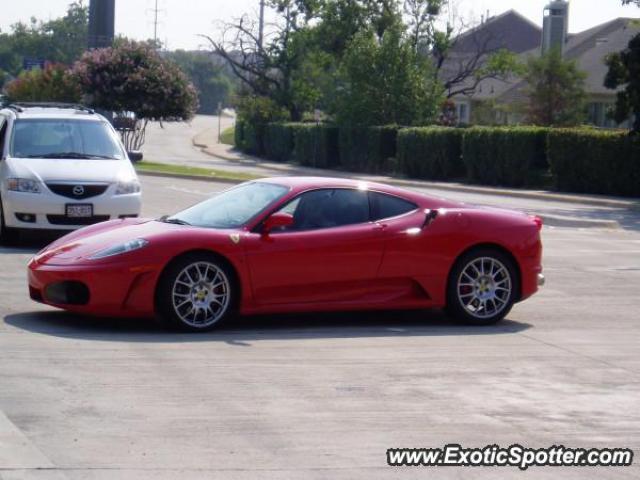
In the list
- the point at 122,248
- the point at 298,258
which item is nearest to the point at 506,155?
the point at 298,258

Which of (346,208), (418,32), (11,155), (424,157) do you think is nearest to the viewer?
(346,208)

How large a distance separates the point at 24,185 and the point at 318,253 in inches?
247

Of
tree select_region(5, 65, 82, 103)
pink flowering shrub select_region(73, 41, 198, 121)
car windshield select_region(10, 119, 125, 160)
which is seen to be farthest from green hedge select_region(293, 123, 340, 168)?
car windshield select_region(10, 119, 125, 160)

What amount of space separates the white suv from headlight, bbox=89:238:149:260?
543 centimetres

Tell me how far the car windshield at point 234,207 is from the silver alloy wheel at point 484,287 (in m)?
1.82

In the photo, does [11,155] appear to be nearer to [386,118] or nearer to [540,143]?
[540,143]

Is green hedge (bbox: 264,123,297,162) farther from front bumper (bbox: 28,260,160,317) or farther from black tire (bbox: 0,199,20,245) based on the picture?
front bumper (bbox: 28,260,160,317)

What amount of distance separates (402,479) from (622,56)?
31.4 meters

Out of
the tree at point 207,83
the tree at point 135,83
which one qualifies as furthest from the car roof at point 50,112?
the tree at point 207,83

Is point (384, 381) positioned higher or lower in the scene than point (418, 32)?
lower

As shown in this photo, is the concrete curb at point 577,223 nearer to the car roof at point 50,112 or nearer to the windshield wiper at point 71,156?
the car roof at point 50,112

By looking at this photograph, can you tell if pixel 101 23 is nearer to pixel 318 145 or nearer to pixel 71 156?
pixel 318 145

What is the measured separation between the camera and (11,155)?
15.4 meters

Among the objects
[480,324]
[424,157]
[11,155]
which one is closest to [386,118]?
[424,157]
